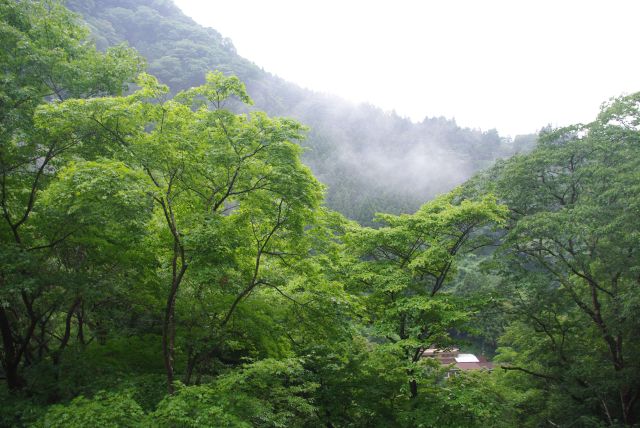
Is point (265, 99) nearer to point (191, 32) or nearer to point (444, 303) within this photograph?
point (191, 32)

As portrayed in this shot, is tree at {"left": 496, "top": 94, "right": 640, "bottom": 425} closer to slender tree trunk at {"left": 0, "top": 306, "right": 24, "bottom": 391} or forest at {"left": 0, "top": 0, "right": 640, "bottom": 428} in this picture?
forest at {"left": 0, "top": 0, "right": 640, "bottom": 428}

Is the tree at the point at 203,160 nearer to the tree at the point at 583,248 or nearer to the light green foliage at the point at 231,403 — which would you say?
the light green foliage at the point at 231,403

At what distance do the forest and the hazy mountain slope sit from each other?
231 feet

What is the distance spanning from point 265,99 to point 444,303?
11069 cm

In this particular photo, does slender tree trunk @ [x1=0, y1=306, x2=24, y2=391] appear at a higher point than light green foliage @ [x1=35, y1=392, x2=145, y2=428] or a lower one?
lower

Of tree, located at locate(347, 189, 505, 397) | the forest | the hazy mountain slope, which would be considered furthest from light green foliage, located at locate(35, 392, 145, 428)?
the hazy mountain slope

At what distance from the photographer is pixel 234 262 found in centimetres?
832

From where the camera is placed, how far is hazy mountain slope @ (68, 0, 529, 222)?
98062mm

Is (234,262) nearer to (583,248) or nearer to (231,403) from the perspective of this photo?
(231,403)

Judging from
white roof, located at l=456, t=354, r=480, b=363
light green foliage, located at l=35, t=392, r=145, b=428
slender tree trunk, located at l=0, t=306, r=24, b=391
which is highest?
light green foliage, located at l=35, t=392, r=145, b=428

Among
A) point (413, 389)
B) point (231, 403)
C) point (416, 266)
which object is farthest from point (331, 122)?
point (231, 403)

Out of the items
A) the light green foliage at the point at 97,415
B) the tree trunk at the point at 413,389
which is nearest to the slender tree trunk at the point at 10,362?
the light green foliage at the point at 97,415

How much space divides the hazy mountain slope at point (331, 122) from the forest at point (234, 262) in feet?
231

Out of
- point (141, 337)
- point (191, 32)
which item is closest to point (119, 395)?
point (141, 337)
